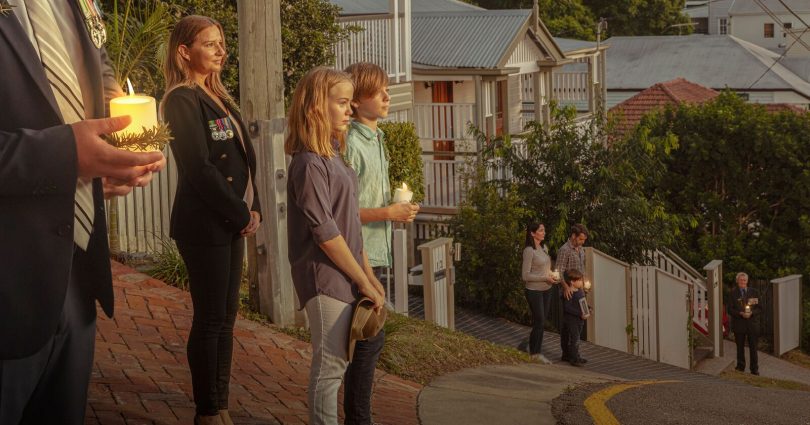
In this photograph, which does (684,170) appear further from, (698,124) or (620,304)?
(620,304)

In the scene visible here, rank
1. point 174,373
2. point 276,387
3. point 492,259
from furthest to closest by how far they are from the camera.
A: 1. point 492,259
2. point 276,387
3. point 174,373

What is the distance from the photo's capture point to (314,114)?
18.5 feet

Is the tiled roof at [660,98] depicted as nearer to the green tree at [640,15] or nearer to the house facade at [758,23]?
the green tree at [640,15]

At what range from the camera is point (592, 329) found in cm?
1670

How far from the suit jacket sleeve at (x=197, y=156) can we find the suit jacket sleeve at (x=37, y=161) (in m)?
2.97

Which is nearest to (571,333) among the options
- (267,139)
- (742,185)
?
(267,139)

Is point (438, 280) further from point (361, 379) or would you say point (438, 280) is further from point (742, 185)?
point (742, 185)

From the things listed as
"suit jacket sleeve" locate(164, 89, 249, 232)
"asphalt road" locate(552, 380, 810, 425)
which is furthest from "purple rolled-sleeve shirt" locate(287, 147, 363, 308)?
"asphalt road" locate(552, 380, 810, 425)

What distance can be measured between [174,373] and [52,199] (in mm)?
4891

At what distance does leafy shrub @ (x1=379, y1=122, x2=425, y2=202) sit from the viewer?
16719mm

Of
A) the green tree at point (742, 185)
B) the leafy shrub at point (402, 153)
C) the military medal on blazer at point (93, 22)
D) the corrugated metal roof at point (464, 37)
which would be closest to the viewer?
the military medal on blazer at point (93, 22)

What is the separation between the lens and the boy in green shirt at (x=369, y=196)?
6.04 meters

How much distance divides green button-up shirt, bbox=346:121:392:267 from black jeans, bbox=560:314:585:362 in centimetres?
788

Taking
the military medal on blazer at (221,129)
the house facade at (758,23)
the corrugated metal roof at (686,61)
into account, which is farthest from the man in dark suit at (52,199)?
the house facade at (758,23)
